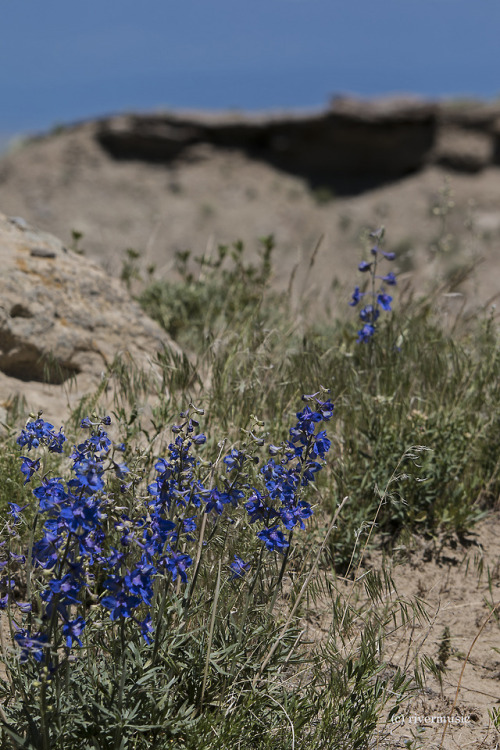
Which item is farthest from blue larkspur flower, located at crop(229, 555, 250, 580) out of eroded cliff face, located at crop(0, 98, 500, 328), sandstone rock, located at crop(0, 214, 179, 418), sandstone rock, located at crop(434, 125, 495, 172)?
sandstone rock, located at crop(434, 125, 495, 172)

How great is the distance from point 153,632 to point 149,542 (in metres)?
0.46

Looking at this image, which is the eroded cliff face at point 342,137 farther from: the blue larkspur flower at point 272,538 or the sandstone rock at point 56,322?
the blue larkspur flower at point 272,538

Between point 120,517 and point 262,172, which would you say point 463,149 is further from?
point 120,517

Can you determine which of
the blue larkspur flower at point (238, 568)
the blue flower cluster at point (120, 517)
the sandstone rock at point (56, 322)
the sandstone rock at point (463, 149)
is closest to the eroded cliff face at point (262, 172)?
the sandstone rock at point (463, 149)

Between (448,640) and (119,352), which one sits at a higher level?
(119,352)

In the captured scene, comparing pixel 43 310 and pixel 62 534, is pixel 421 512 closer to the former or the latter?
pixel 62 534

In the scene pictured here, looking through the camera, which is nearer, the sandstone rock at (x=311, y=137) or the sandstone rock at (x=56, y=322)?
the sandstone rock at (x=56, y=322)

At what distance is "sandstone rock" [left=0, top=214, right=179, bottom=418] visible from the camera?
354 centimetres

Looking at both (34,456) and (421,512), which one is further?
(421,512)

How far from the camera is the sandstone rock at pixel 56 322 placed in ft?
11.6

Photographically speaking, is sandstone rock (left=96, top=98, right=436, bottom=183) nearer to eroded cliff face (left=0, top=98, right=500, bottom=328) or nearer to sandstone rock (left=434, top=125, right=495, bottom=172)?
eroded cliff face (left=0, top=98, right=500, bottom=328)

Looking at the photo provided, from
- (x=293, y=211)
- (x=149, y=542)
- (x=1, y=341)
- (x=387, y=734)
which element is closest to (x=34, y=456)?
(x=1, y=341)

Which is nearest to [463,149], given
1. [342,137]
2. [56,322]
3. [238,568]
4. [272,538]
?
[342,137]

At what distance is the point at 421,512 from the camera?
3.17m
